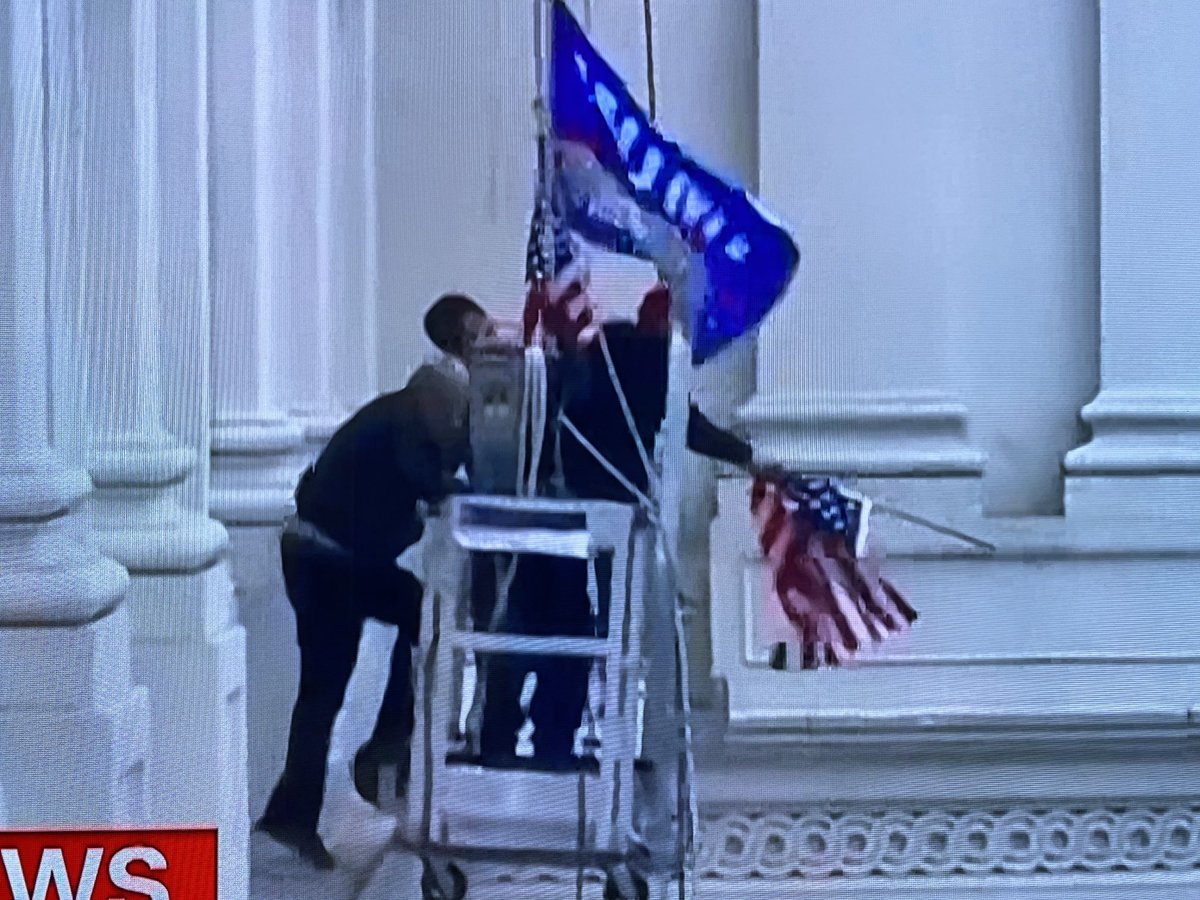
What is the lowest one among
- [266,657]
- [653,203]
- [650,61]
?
[266,657]

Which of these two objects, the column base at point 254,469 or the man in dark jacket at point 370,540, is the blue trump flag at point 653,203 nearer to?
the man in dark jacket at point 370,540

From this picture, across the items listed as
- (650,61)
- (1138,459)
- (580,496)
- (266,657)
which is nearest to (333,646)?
(266,657)

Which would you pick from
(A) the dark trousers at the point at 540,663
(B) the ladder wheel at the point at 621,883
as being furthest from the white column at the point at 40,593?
(B) the ladder wheel at the point at 621,883

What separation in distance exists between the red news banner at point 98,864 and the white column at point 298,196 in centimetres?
43

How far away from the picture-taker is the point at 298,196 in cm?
104

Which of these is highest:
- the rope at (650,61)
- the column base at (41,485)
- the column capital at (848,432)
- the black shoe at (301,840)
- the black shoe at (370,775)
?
the rope at (650,61)

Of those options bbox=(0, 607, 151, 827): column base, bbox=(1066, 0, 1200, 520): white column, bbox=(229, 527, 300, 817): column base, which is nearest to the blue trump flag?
bbox=(1066, 0, 1200, 520): white column

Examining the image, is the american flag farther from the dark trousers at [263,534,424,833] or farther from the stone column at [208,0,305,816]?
the stone column at [208,0,305,816]

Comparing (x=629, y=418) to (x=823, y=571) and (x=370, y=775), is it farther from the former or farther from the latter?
(x=370, y=775)

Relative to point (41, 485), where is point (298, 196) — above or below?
above

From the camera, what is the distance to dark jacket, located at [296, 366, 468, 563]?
1.04 metres

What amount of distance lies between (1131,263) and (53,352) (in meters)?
1.10

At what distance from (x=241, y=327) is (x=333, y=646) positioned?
1.11 ft

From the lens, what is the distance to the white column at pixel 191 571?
3.45ft
